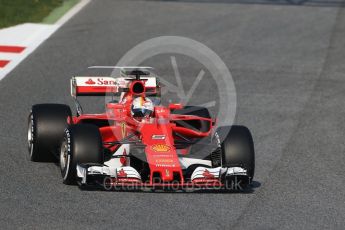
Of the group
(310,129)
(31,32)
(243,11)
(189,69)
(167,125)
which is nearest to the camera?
(167,125)

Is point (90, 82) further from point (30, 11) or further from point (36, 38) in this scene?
Result: point (30, 11)

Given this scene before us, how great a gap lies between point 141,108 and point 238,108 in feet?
14.1

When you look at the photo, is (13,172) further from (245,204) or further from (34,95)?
(34,95)

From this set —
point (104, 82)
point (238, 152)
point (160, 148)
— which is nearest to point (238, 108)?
point (104, 82)

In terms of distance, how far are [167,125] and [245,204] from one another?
148cm

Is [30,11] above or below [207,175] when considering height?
above

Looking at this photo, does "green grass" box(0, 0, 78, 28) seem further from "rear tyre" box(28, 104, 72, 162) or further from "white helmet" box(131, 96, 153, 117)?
"white helmet" box(131, 96, 153, 117)

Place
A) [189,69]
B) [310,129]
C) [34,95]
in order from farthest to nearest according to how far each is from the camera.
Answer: [189,69]
[34,95]
[310,129]

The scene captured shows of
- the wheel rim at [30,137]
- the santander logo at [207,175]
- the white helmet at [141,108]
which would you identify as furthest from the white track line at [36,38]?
the santander logo at [207,175]

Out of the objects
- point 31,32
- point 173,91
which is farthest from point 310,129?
point 31,32

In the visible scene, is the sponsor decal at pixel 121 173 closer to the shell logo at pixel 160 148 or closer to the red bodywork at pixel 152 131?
the red bodywork at pixel 152 131

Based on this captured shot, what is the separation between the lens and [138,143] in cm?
1196

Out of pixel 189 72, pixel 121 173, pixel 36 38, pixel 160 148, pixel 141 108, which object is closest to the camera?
pixel 121 173

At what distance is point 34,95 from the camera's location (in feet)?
55.4
